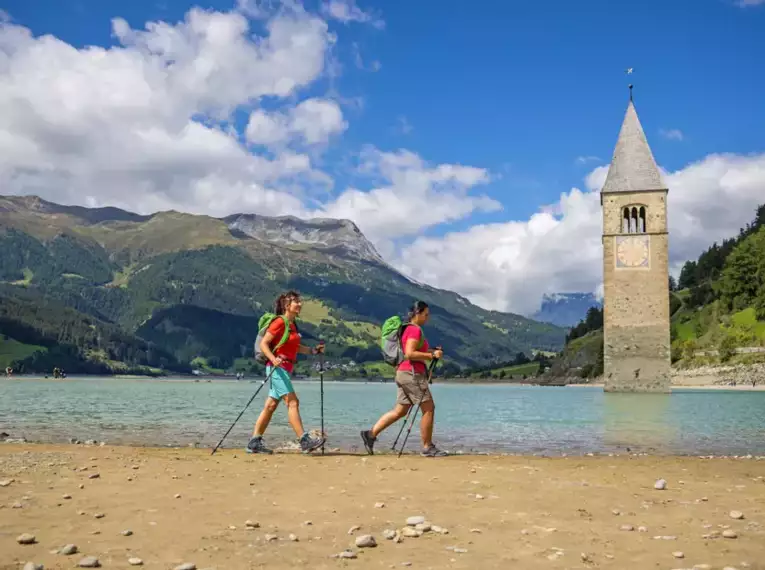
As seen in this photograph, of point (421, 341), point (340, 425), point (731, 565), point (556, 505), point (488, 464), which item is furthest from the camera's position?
point (340, 425)

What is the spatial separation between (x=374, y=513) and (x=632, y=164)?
275ft

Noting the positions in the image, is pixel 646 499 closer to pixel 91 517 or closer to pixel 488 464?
pixel 488 464

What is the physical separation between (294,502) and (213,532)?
6.42 feet

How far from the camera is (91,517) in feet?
28.3

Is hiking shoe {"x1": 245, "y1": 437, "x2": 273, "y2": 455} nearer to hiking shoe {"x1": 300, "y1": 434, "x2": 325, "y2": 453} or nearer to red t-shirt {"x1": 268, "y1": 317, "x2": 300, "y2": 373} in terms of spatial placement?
hiking shoe {"x1": 300, "y1": 434, "x2": 325, "y2": 453}

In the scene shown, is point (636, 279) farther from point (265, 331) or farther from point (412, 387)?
point (265, 331)

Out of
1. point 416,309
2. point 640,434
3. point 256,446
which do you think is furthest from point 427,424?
point 640,434

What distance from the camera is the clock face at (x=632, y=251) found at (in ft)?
269

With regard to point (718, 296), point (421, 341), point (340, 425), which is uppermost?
point (718, 296)

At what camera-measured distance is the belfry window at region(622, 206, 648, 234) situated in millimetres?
83312

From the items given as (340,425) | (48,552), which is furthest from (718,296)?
(48,552)

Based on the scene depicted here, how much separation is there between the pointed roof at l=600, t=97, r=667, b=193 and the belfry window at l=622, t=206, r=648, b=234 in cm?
231

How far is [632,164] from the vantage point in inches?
3369

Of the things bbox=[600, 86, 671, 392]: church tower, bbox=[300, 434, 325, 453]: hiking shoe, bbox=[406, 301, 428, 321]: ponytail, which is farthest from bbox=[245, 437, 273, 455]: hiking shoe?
bbox=[600, 86, 671, 392]: church tower
